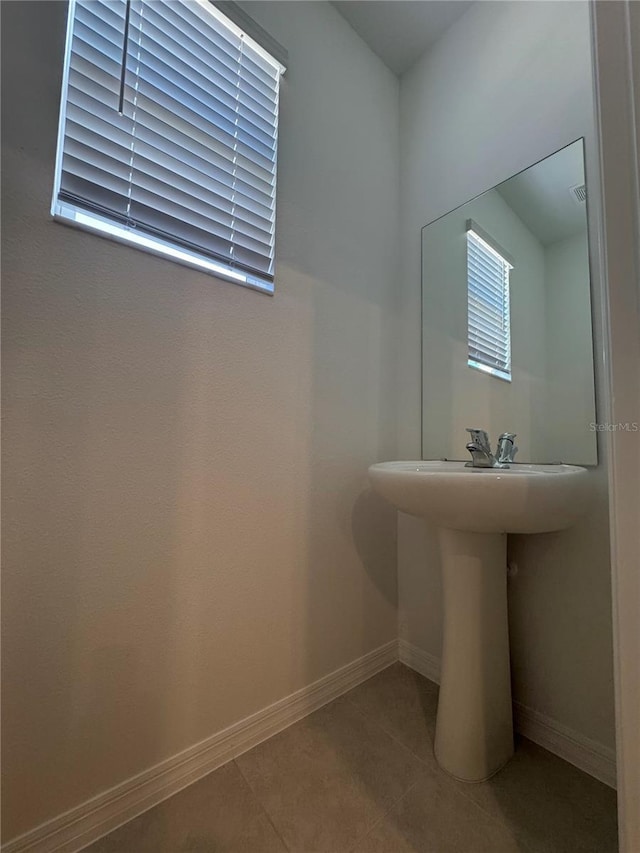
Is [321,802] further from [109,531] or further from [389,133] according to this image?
[389,133]

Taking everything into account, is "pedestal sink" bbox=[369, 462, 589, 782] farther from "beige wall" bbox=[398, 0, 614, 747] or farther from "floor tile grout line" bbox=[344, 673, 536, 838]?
"beige wall" bbox=[398, 0, 614, 747]

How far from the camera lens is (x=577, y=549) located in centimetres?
98

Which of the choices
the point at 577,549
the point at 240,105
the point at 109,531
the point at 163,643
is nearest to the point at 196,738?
the point at 163,643

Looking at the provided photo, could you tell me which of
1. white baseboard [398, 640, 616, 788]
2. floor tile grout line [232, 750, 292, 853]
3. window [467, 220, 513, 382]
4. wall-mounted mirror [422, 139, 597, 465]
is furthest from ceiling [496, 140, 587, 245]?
floor tile grout line [232, 750, 292, 853]

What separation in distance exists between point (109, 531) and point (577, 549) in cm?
123

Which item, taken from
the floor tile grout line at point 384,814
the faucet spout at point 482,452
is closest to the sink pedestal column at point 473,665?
the floor tile grout line at point 384,814

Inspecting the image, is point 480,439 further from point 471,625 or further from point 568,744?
point 568,744

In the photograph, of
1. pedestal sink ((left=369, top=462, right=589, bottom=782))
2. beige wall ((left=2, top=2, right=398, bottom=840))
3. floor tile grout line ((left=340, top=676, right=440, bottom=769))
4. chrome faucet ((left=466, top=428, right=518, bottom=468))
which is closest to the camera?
beige wall ((left=2, top=2, right=398, bottom=840))

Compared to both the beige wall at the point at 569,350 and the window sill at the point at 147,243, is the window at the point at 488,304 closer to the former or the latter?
the beige wall at the point at 569,350

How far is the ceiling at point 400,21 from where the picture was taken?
1.33m

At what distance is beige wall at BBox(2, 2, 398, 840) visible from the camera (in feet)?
2.35

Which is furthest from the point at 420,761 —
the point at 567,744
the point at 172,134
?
the point at 172,134

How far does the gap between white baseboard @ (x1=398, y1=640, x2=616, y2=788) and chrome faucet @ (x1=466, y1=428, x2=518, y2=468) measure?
29.2 inches

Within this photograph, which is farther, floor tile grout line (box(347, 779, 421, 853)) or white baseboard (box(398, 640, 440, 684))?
white baseboard (box(398, 640, 440, 684))
